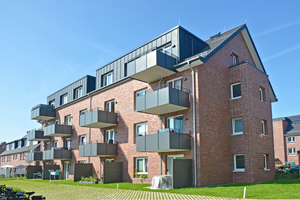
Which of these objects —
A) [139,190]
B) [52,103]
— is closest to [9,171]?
[52,103]

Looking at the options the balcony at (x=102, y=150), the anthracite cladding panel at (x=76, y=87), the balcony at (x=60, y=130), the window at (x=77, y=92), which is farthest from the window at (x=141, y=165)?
the window at (x=77, y=92)

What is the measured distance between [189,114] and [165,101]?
6.00ft

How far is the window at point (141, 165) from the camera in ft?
66.6

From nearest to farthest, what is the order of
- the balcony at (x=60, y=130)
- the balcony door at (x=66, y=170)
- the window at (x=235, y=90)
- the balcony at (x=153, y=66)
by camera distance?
1. the balcony at (x=153, y=66)
2. the window at (x=235, y=90)
3. the balcony at (x=60, y=130)
4. the balcony door at (x=66, y=170)

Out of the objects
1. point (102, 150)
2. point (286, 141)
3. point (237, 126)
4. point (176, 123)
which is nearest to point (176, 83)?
point (176, 123)

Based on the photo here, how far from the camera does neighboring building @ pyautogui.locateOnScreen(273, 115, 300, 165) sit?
142 feet

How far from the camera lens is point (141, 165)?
20.7 meters

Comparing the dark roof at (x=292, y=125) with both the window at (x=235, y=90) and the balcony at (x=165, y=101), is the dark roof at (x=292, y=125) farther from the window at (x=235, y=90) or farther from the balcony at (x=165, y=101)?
the balcony at (x=165, y=101)

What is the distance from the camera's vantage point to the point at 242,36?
22.3m

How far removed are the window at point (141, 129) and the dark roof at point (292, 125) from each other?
3195cm

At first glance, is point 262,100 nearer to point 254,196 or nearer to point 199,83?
point 199,83

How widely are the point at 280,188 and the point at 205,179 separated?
13.2 ft

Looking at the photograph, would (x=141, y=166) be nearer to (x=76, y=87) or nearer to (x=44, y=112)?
(x=76, y=87)

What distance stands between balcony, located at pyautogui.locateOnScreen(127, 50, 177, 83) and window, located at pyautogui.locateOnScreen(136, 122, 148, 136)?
3.61m
